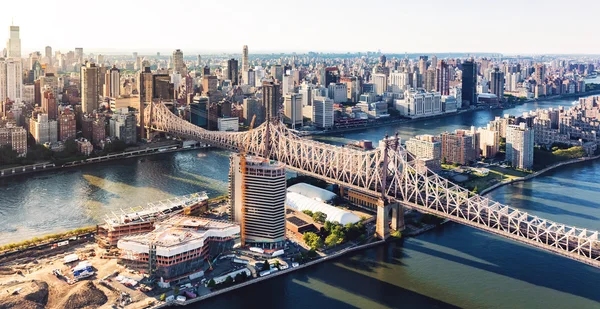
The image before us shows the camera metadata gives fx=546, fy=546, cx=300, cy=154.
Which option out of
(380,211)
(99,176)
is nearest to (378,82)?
(99,176)

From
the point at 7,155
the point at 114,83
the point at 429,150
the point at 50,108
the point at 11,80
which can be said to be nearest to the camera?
the point at 429,150

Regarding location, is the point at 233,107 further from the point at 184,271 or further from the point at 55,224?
the point at 184,271

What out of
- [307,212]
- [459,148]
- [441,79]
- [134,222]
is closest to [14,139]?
[134,222]

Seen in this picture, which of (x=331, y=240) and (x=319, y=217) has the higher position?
(x=319, y=217)

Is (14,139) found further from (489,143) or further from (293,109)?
(489,143)

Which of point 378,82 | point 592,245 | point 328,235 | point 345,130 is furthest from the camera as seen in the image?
point 378,82

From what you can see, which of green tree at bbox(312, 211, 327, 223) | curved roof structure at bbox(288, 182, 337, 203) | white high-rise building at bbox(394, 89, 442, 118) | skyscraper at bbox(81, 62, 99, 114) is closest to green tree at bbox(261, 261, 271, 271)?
green tree at bbox(312, 211, 327, 223)
